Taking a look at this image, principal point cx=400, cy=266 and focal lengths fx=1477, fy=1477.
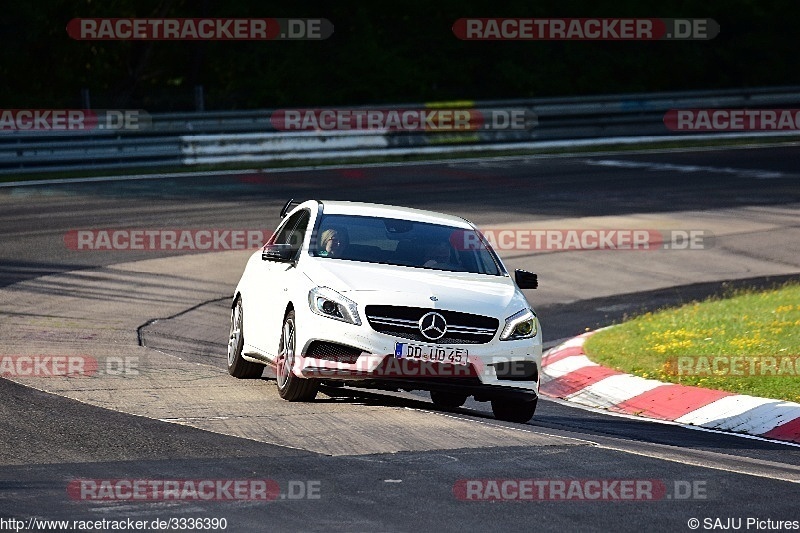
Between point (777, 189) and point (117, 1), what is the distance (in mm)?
15369

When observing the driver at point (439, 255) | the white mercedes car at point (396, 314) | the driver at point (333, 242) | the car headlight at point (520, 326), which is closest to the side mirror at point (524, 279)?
the white mercedes car at point (396, 314)

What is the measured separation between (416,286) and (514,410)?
1256 millimetres

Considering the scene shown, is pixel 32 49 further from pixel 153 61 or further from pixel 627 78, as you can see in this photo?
pixel 627 78

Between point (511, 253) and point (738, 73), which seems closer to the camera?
point (511, 253)

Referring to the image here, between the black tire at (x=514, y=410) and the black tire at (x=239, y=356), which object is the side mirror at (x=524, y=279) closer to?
the black tire at (x=514, y=410)

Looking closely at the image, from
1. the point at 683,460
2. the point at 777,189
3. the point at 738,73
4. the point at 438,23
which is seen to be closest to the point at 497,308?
the point at 683,460

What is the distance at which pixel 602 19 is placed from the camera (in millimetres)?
38031

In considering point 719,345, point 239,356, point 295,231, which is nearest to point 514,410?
point 295,231

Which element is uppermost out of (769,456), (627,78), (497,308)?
(627,78)

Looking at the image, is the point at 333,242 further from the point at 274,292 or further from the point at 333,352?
the point at 333,352

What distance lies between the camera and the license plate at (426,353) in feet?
33.9

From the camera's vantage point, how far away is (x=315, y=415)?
33.6 ft

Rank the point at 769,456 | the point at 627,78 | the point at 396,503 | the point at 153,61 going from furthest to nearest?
the point at 627,78
the point at 153,61
the point at 769,456
the point at 396,503

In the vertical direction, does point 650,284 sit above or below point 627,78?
below
